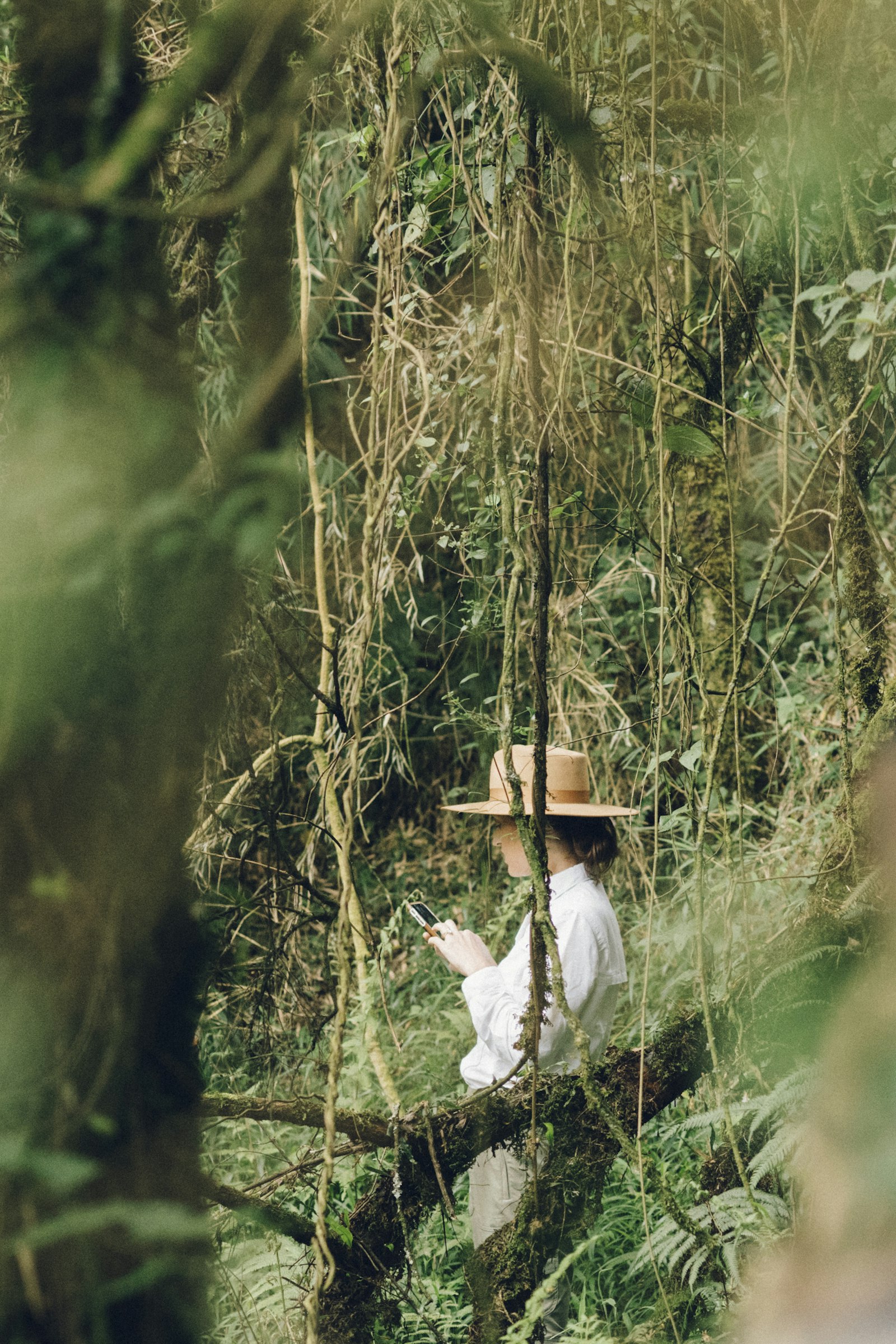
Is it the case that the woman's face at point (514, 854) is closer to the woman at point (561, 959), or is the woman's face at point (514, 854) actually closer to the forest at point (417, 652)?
the woman at point (561, 959)

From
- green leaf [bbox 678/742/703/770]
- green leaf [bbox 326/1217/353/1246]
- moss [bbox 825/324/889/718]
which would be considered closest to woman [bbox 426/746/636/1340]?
green leaf [bbox 678/742/703/770]

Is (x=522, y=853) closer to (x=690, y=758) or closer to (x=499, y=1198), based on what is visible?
(x=690, y=758)

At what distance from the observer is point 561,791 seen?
291 centimetres

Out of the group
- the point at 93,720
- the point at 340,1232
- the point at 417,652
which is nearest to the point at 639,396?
the point at 93,720

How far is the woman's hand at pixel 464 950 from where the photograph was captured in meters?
2.75

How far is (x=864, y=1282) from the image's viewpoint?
0.96m

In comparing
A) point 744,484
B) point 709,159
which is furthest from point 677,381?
point 744,484

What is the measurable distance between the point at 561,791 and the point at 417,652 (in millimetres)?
2205

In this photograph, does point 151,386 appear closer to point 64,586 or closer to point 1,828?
point 64,586

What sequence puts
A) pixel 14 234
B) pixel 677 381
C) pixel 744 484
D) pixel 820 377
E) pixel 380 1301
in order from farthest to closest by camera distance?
pixel 744 484 < pixel 677 381 < pixel 820 377 < pixel 380 1301 < pixel 14 234

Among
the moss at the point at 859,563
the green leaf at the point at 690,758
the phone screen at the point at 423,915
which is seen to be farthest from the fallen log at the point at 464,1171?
the moss at the point at 859,563

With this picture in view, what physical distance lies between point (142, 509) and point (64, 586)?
0.35ft

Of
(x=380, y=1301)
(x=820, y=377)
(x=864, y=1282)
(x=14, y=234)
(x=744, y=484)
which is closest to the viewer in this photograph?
(x=864, y=1282)

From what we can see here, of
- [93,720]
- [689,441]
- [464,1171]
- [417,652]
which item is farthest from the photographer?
[417,652]
